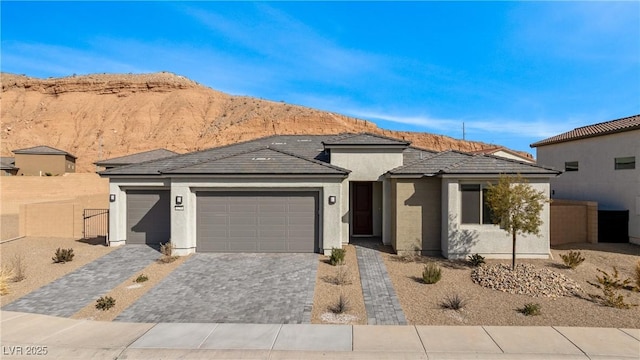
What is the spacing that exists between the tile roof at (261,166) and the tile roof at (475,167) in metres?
2.92

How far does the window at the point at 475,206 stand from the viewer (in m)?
11.2

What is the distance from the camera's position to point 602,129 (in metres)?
15.8

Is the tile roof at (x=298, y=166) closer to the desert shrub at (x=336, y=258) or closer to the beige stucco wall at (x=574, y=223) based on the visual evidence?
the desert shrub at (x=336, y=258)

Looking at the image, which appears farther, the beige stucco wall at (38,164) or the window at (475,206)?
the beige stucco wall at (38,164)

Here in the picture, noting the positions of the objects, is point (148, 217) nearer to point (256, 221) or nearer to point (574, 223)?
point (256, 221)

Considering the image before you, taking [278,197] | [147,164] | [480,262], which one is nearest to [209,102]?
[147,164]

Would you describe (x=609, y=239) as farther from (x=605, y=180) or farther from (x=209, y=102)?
(x=209, y=102)

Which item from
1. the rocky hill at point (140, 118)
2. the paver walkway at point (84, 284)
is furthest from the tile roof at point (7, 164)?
the paver walkway at point (84, 284)

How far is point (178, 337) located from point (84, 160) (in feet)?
175

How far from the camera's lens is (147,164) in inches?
540

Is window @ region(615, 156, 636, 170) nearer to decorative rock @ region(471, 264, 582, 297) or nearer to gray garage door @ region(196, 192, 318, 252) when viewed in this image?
decorative rock @ region(471, 264, 582, 297)

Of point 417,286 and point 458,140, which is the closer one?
point 417,286

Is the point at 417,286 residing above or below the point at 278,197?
below

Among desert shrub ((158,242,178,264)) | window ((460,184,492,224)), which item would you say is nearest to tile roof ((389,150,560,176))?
window ((460,184,492,224))
